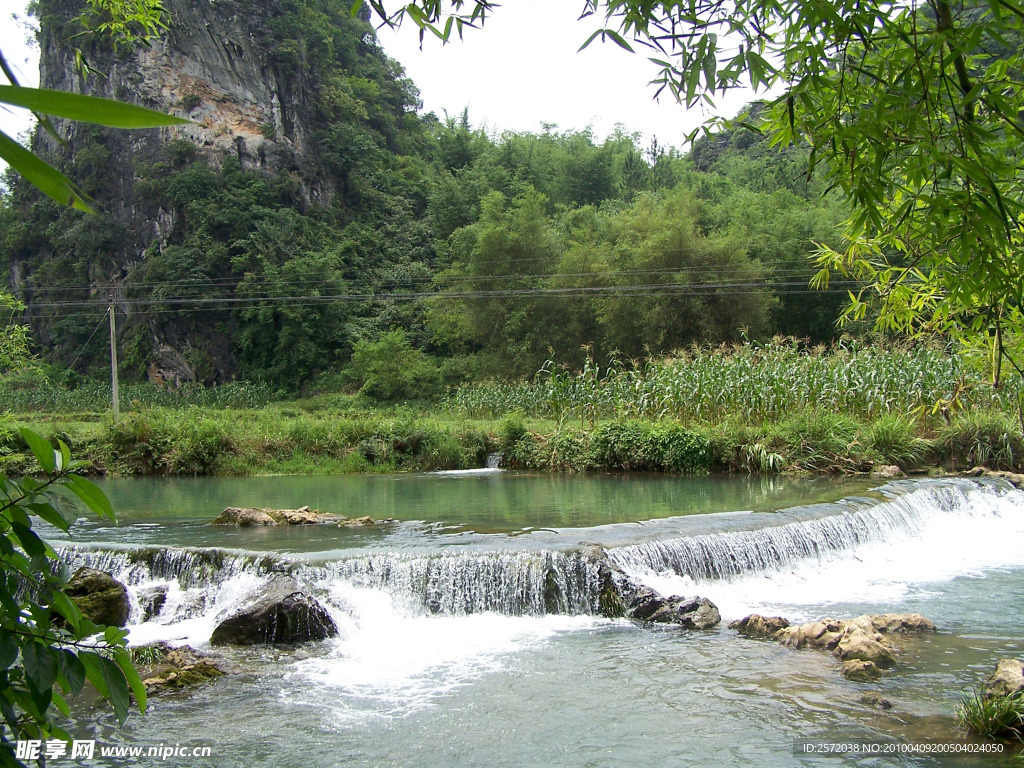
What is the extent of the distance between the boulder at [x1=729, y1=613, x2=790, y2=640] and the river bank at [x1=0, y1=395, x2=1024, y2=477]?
8.10 metres

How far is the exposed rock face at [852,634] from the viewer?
5.62m

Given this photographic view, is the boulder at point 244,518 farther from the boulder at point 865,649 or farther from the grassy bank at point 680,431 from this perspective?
the boulder at point 865,649

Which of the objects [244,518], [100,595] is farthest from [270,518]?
[100,595]

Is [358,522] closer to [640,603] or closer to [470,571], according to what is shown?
[470,571]

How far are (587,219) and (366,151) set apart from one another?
16.8 m

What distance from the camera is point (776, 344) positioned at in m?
18.6

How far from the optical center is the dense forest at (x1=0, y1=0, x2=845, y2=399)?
2998 centimetres

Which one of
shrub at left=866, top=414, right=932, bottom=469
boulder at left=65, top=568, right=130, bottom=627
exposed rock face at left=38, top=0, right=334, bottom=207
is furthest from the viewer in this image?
exposed rock face at left=38, top=0, right=334, bottom=207

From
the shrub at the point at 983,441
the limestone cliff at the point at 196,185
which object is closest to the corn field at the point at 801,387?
the shrub at the point at 983,441

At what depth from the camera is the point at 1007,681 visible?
14.7 ft

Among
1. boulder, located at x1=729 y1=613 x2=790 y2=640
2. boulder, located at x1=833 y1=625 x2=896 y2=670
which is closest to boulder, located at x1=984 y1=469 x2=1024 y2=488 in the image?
boulder, located at x1=729 y1=613 x2=790 y2=640

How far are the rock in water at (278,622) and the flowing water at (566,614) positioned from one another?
212 mm

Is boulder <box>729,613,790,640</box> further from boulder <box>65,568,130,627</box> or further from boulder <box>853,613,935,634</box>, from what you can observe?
boulder <box>65,568,130,627</box>

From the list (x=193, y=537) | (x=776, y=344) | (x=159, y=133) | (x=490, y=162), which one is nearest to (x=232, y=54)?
(x=159, y=133)
